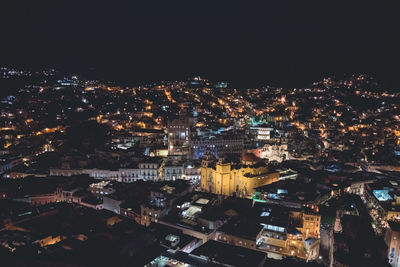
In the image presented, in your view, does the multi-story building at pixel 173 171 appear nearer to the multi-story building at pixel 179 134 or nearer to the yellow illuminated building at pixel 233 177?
Answer: the yellow illuminated building at pixel 233 177

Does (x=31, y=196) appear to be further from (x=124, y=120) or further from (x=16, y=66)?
(x=16, y=66)

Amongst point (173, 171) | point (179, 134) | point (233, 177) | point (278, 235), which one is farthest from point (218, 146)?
point (278, 235)

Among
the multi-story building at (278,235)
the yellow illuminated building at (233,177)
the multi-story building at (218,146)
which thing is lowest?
the multi-story building at (278,235)

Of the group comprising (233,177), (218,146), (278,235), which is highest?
(218,146)

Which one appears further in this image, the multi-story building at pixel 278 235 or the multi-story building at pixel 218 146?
the multi-story building at pixel 218 146

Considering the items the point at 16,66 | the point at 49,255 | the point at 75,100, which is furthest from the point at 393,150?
the point at 16,66

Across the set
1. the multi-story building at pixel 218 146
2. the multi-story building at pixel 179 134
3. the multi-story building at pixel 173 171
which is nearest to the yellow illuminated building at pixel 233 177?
the multi-story building at pixel 173 171

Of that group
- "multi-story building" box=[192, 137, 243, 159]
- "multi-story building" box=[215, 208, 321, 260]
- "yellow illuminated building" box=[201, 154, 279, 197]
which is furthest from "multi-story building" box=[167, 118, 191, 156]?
"multi-story building" box=[215, 208, 321, 260]

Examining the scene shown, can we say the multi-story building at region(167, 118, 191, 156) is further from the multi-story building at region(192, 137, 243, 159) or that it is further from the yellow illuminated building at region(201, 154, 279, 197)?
the yellow illuminated building at region(201, 154, 279, 197)

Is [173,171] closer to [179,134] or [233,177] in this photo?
[233,177]
